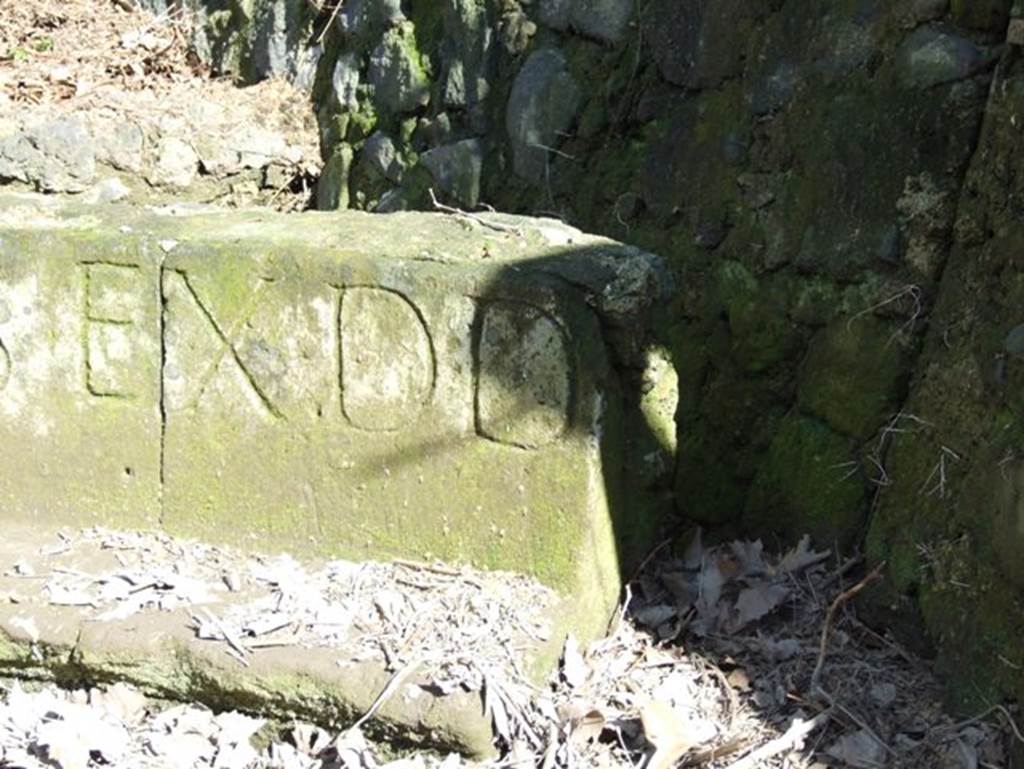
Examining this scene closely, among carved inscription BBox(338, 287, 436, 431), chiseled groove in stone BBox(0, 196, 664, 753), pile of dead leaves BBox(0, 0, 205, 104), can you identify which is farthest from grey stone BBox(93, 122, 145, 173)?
carved inscription BBox(338, 287, 436, 431)

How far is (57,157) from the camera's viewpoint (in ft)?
17.9

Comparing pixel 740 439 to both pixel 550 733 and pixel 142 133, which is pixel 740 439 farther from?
pixel 142 133

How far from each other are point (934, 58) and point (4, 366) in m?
2.17

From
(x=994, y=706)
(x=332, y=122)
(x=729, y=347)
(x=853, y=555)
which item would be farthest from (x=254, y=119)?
(x=994, y=706)

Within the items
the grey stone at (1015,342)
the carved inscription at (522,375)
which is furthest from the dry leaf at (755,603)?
the grey stone at (1015,342)

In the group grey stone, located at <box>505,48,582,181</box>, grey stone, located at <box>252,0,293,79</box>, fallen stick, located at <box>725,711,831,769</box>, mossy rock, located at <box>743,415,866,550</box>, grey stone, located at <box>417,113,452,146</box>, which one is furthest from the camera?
grey stone, located at <box>252,0,293,79</box>

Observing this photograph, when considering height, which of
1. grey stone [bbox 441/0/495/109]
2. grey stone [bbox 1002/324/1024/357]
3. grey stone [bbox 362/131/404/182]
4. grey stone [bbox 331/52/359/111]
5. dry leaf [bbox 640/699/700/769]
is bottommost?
dry leaf [bbox 640/699/700/769]

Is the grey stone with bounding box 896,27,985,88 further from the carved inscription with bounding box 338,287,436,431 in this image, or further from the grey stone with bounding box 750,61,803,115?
the carved inscription with bounding box 338,287,436,431

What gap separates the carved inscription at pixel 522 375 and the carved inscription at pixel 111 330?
780 millimetres

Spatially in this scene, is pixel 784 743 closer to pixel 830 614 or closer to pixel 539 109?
pixel 830 614

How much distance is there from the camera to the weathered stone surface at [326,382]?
107 inches

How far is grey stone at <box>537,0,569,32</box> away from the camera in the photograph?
4270mm

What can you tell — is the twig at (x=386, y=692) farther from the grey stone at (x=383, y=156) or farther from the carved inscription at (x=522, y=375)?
the grey stone at (x=383, y=156)

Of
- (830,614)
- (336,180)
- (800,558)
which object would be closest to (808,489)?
(800,558)
